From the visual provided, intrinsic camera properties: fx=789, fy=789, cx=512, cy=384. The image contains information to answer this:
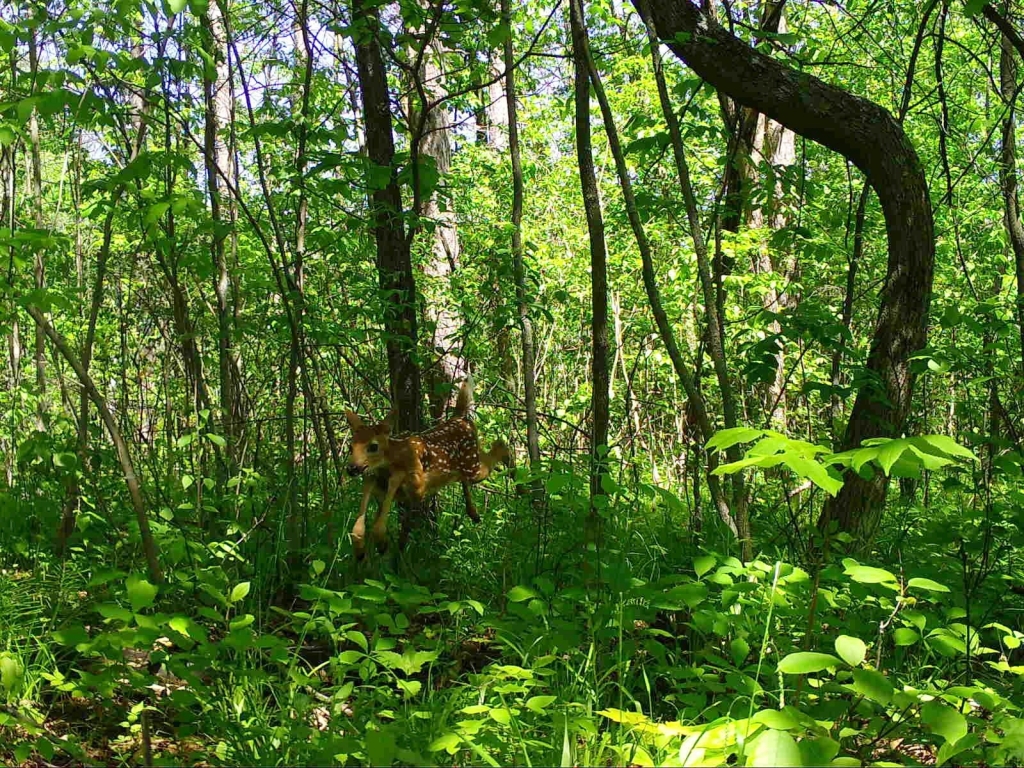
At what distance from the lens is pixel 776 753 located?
5.03 feet

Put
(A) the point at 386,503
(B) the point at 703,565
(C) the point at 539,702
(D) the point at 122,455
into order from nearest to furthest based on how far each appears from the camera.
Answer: (C) the point at 539,702 < (B) the point at 703,565 < (A) the point at 386,503 < (D) the point at 122,455

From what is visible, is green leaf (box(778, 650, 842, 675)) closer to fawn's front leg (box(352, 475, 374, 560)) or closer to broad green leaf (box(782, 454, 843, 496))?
broad green leaf (box(782, 454, 843, 496))

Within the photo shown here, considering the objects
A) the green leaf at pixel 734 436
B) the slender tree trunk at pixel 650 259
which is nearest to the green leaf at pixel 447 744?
the green leaf at pixel 734 436

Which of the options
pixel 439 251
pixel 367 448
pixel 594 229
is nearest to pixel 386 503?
pixel 367 448

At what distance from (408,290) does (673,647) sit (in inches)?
86.1

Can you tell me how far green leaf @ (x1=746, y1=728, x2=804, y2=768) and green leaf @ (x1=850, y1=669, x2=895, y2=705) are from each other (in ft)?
2.02

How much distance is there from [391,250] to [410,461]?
170 centimetres

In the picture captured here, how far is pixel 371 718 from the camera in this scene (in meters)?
2.58

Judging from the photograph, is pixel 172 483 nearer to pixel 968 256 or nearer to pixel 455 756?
pixel 455 756

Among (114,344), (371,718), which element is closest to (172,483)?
(371,718)

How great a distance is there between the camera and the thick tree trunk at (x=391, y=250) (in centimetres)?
410

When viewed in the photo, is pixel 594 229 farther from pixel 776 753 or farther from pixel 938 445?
pixel 776 753

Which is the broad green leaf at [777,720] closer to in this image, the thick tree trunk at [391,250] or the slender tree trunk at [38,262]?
the thick tree trunk at [391,250]

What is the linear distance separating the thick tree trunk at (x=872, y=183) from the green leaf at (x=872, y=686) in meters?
2.23
